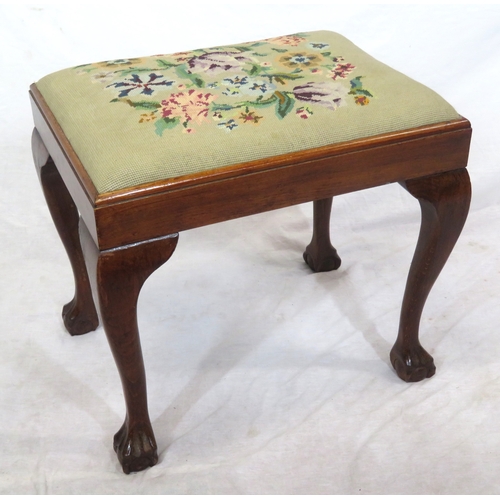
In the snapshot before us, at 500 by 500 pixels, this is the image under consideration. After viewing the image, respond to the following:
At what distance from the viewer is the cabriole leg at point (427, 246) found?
120cm

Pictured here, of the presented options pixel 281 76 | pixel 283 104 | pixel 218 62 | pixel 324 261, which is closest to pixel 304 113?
pixel 283 104

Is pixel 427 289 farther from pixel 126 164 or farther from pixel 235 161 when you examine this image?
pixel 126 164

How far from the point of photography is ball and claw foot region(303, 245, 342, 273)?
5.63 feet

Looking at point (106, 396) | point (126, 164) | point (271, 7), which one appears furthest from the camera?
point (271, 7)

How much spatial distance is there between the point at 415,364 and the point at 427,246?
0.84ft

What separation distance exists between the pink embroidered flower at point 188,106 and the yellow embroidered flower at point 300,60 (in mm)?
184

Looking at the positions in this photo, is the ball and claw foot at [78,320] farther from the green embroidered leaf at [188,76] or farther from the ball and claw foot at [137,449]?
the green embroidered leaf at [188,76]

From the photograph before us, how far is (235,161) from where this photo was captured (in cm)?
105

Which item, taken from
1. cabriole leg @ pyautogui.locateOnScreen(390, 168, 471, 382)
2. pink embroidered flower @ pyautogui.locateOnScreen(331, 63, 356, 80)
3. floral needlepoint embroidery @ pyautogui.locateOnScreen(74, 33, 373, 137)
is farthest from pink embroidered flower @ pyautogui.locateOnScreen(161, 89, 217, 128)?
cabriole leg @ pyautogui.locateOnScreen(390, 168, 471, 382)

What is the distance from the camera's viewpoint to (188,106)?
3.75ft

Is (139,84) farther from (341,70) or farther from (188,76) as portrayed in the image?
(341,70)

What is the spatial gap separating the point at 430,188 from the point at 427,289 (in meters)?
0.21

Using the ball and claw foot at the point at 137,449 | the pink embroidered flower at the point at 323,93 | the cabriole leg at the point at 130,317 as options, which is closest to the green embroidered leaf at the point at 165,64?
the pink embroidered flower at the point at 323,93

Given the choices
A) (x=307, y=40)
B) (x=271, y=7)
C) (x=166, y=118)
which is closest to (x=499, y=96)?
(x=271, y=7)
